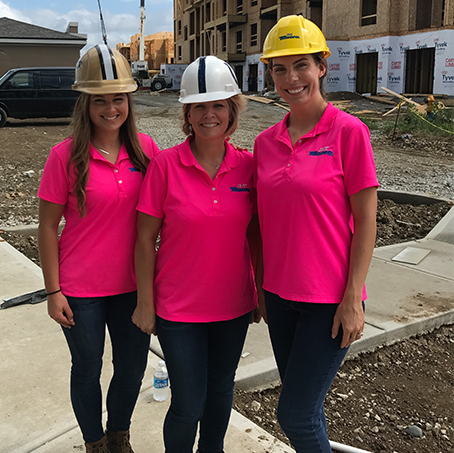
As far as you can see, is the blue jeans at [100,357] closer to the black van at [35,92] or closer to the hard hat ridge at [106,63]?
the hard hat ridge at [106,63]

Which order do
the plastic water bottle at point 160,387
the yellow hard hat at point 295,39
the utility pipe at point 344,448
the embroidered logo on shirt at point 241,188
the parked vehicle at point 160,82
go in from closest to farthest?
the yellow hard hat at point 295,39, the embroidered logo on shirt at point 241,188, the utility pipe at point 344,448, the plastic water bottle at point 160,387, the parked vehicle at point 160,82

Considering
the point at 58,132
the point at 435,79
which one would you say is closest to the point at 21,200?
the point at 58,132

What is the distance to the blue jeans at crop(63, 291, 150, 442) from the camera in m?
2.43

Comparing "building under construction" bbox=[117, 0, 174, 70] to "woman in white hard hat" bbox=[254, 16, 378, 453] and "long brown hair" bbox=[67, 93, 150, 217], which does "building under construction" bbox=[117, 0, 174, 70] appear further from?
"woman in white hard hat" bbox=[254, 16, 378, 453]

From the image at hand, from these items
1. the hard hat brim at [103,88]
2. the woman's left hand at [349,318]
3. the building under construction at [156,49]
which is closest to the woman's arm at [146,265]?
the hard hat brim at [103,88]

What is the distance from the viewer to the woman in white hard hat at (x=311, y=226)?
2.07 meters

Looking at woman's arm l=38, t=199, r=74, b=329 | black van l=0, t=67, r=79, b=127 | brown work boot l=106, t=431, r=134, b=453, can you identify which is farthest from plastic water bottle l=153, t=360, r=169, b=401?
black van l=0, t=67, r=79, b=127

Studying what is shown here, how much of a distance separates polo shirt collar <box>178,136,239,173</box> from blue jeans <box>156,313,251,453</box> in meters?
0.68

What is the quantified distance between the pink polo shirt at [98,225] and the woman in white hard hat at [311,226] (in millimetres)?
617

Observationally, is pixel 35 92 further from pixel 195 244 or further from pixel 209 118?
pixel 195 244

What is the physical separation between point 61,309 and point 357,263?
4.27 feet

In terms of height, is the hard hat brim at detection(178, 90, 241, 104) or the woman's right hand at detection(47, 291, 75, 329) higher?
the hard hat brim at detection(178, 90, 241, 104)

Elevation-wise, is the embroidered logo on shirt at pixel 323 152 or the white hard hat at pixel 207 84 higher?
the white hard hat at pixel 207 84

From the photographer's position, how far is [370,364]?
4133mm
